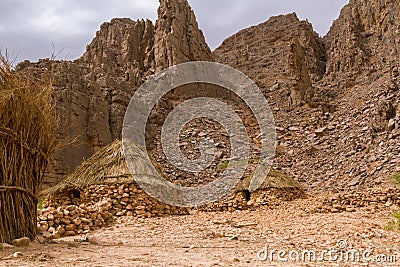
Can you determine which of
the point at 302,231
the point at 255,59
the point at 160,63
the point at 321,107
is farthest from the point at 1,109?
the point at 255,59

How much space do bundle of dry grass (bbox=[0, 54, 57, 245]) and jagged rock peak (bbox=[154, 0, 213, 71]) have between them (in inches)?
1133

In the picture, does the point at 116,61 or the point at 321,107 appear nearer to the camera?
the point at 321,107

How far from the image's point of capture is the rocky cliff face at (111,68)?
24.4 meters

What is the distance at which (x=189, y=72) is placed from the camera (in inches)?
1410

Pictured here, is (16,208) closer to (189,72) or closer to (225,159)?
(225,159)

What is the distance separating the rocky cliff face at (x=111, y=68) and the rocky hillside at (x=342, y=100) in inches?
403

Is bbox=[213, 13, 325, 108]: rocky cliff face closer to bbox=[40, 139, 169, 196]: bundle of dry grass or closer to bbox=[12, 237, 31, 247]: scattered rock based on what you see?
bbox=[40, 139, 169, 196]: bundle of dry grass

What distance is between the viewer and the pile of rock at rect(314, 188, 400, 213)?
10961 mm

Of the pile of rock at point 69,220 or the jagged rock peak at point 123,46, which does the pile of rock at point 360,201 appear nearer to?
the pile of rock at point 69,220

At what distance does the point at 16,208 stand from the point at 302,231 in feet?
15.3

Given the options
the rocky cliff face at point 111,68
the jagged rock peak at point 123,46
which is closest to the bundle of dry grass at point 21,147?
the rocky cliff face at point 111,68

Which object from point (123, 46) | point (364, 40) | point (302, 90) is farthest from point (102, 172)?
point (364, 40)

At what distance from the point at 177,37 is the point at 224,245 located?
107 feet

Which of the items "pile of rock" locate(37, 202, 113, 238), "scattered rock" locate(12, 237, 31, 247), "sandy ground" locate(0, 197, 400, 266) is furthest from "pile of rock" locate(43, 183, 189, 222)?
"scattered rock" locate(12, 237, 31, 247)
